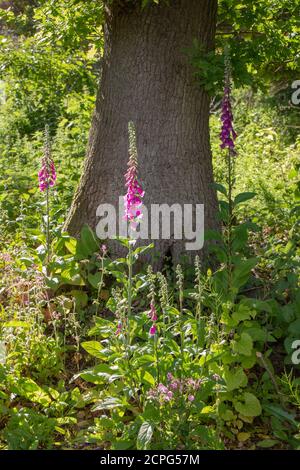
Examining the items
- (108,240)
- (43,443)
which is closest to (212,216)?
(108,240)

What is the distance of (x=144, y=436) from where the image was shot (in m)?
3.31

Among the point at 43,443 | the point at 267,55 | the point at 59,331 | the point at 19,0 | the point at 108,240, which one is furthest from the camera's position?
the point at 19,0

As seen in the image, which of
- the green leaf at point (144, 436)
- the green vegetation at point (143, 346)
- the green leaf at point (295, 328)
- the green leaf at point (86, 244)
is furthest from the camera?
the green leaf at point (86, 244)

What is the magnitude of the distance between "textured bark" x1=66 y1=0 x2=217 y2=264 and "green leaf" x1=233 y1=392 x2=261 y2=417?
152 centimetres

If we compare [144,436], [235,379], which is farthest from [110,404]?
[235,379]

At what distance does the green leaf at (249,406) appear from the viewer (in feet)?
12.4

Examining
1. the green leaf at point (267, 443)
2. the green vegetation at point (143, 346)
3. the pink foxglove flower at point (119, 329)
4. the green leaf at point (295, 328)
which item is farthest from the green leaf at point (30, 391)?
the green leaf at point (295, 328)

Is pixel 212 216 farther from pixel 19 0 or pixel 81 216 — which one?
pixel 19 0

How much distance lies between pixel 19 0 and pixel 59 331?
1133cm

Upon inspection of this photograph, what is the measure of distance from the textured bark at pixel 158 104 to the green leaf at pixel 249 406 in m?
1.52

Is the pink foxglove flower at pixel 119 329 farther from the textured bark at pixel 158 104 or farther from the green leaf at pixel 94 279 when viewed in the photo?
the textured bark at pixel 158 104

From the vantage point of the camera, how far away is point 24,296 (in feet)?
16.1

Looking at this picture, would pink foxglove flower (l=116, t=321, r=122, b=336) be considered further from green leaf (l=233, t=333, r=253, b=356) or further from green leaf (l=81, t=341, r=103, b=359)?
green leaf (l=233, t=333, r=253, b=356)

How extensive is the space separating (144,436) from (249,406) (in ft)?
2.51
